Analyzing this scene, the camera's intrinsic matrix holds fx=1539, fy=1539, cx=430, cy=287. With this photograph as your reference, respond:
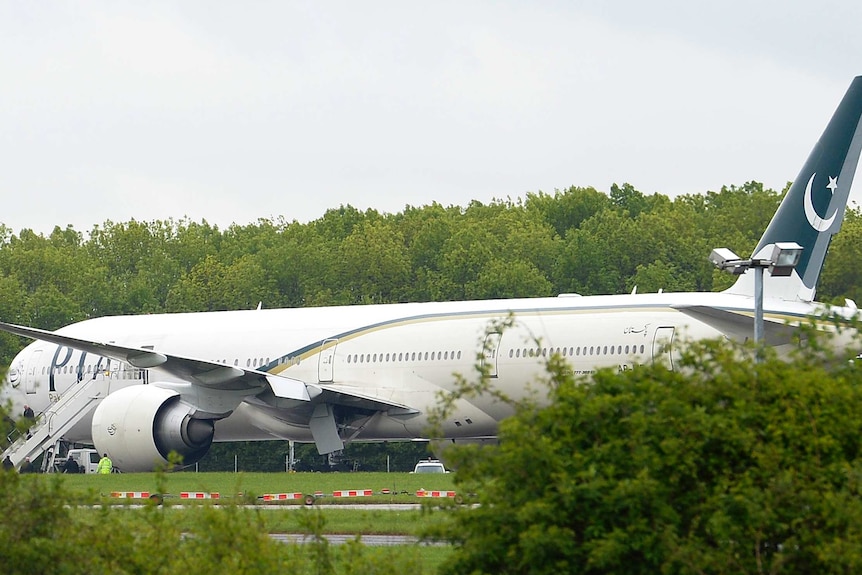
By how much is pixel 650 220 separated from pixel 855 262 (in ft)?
46.4

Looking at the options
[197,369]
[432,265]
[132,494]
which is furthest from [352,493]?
[432,265]

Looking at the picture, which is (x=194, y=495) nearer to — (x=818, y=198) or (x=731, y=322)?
(x=731, y=322)

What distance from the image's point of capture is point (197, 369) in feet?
108

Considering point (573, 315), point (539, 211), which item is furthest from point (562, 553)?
point (539, 211)

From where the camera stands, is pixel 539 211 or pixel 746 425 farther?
pixel 539 211

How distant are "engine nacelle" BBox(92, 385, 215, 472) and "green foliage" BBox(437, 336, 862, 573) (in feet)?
75.7

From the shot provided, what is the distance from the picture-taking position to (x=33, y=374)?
132 feet

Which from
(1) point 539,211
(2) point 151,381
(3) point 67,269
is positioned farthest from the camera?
(1) point 539,211

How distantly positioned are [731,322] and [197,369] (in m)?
11.5

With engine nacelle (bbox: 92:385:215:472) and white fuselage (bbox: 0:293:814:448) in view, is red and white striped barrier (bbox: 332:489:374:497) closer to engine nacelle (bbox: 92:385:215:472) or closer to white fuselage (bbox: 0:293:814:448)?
white fuselage (bbox: 0:293:814:448)

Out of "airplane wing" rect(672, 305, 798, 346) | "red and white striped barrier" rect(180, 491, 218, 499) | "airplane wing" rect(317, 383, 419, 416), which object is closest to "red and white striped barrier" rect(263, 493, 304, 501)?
"red and white striped barrier" rect(180, 491, 218, 499)

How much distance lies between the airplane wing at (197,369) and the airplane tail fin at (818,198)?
34.1 ft

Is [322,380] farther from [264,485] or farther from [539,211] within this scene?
[539,211]

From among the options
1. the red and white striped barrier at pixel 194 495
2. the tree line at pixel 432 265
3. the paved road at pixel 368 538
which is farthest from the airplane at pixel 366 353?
the tree line at pixel 432 265
